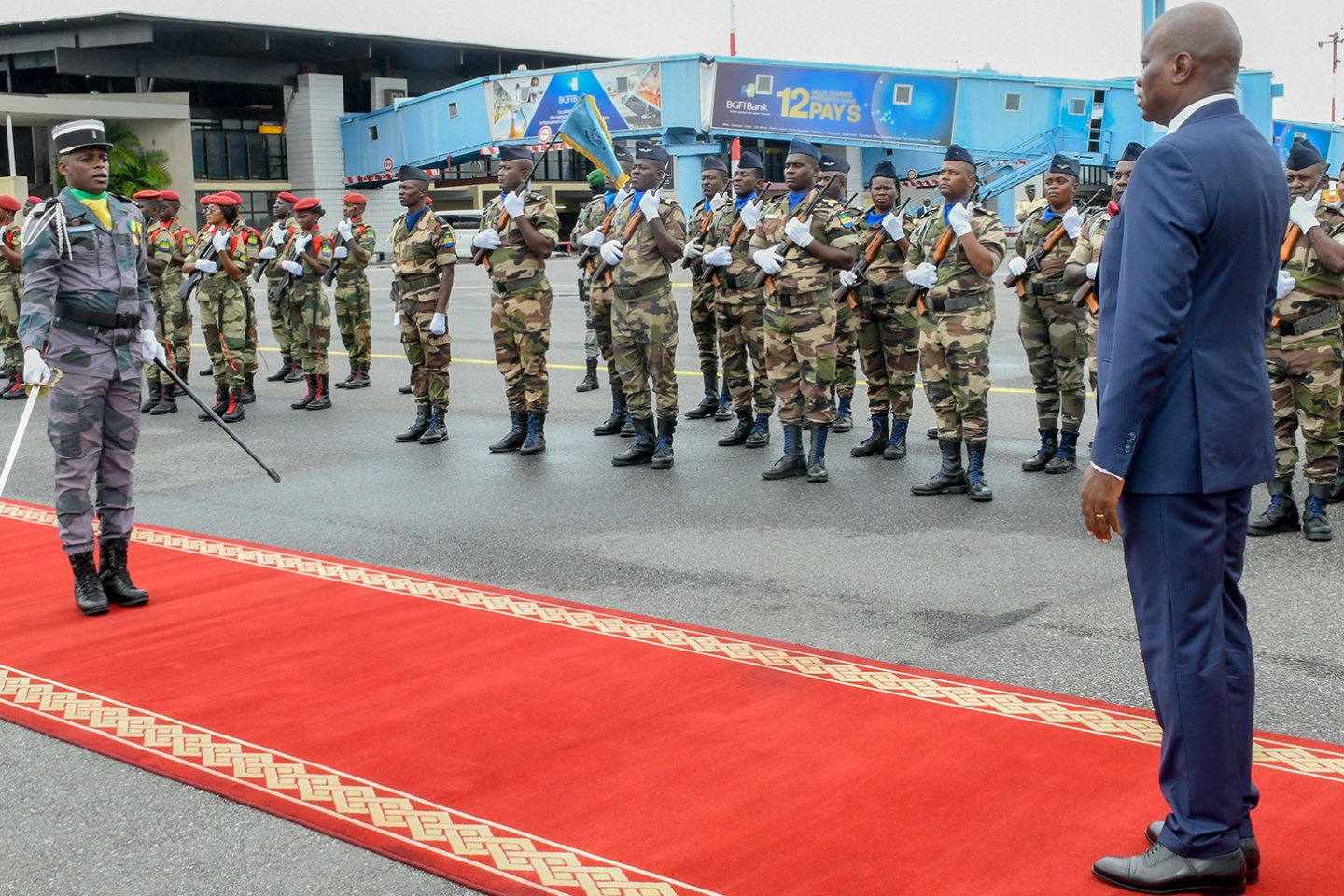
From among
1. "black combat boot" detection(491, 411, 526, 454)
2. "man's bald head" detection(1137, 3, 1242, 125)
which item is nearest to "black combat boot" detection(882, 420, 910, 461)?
Answer: "black combat boot" detection(491, 411, 526, 454)

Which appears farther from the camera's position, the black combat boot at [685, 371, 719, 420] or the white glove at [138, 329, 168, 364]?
the black combat boot at [685, 371, 719, 420]

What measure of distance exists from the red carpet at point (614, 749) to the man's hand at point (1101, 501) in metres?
0.85

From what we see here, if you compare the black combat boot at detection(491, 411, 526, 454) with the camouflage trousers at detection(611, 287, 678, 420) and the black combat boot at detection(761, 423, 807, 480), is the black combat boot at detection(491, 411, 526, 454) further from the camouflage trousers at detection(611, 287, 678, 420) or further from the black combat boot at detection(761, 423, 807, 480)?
the black combat boot at detection(761, 423, 807, 480)

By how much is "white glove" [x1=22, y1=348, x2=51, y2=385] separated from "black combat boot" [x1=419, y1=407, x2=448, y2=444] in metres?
4.68

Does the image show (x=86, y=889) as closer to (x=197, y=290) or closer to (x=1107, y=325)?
(x=1107, y=325)

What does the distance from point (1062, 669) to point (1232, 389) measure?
2046mm

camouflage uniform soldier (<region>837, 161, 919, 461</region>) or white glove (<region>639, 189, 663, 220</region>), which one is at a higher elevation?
white glove (<region>639, 189, 663, 220</region>)

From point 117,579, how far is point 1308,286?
585 centimetres

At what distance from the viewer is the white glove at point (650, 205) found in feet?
29.4

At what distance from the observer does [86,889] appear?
10.9 feet

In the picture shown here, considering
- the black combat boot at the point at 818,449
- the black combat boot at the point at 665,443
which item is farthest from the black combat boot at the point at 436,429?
the black combat boot at the point at 818,449

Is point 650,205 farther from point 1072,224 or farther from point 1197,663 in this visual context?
point 1197,663

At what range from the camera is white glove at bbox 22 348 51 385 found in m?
5.52

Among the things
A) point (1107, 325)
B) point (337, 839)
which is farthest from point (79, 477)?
point (1107, 325)
